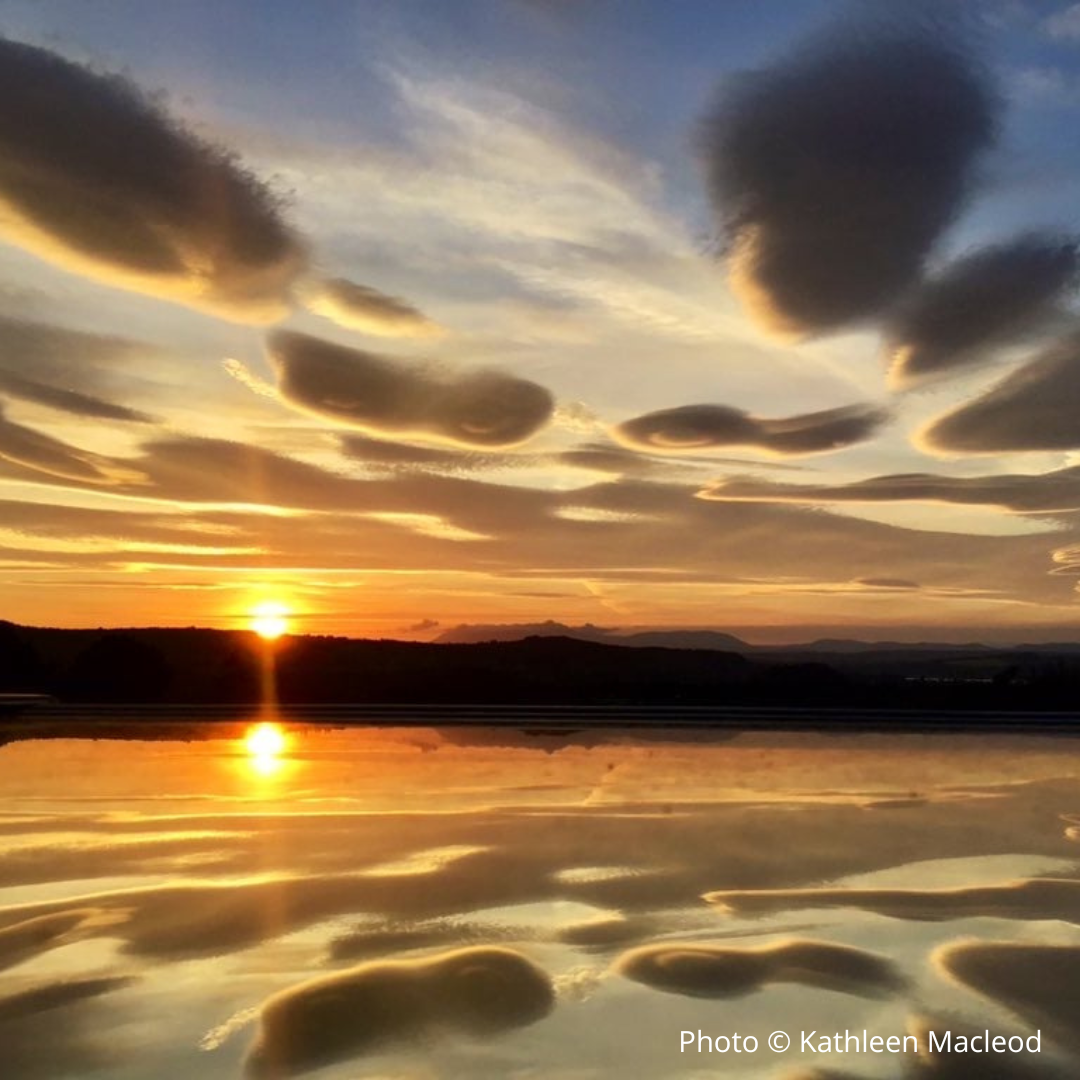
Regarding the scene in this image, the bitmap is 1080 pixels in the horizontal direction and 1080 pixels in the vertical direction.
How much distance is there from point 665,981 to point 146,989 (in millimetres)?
3793

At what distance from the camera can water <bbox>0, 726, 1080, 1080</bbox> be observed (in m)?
7.50

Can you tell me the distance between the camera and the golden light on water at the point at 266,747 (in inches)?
814

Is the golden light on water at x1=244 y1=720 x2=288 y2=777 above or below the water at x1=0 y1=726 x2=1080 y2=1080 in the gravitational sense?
above

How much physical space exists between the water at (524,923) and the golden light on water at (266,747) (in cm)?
161

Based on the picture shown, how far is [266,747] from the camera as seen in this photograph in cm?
2395

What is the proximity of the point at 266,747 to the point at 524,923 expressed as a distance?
14.8m

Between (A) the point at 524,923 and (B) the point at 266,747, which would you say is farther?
(B) the point at 266,747

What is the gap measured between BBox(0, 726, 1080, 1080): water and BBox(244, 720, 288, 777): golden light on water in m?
1.61

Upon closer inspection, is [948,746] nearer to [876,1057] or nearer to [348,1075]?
[876,1057]

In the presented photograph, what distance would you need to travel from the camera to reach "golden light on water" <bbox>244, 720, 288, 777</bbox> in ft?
67.8

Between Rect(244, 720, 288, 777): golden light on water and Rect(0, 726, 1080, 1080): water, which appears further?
Rect(244, 720, 288, 777): golden light on water

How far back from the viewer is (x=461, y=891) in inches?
447

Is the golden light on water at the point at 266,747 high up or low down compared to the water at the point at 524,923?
up

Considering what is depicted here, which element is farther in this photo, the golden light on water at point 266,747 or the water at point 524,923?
the golden light on water at point 266,747
